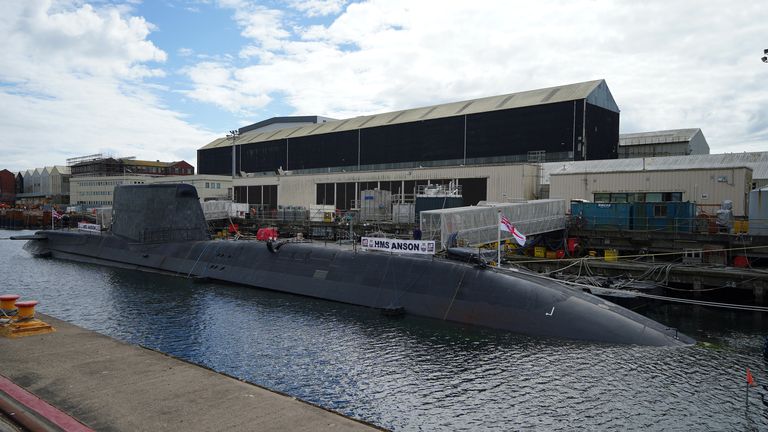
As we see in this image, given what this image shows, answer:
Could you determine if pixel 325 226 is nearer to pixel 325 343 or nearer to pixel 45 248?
pixel 45 248

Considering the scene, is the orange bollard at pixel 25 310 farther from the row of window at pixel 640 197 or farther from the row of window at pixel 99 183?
the row of window at pixel 99 183

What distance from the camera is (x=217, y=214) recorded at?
5819cm

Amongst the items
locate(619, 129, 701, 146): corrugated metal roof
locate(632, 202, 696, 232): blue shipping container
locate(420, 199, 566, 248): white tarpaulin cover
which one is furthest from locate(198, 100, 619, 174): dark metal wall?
locate(420, 199, 566, 248): white tarpaulin cover

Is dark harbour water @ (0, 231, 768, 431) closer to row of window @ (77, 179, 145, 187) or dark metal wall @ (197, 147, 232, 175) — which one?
dark metal wall @ (197, 147, 232, 175)

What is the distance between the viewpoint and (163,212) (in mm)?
32156

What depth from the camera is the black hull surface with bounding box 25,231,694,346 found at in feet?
54.7

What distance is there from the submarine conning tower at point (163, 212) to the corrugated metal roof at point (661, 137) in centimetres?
A: 4978

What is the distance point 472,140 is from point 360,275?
35686 millimetres

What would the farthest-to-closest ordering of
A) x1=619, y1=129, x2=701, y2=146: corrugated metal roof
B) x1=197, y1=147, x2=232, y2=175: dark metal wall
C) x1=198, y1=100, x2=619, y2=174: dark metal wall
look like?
x1=197, y1=147, x2=232, y2=175: dark metal wall, x1=619, y1=129, x2=701, y2=146: corrugated metal roof, x1=198, y1=100, x2=619, y2=174: dark metal wall

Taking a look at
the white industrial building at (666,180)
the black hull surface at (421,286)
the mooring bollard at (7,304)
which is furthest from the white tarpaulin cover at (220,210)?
the mooring bollard at (7,304)

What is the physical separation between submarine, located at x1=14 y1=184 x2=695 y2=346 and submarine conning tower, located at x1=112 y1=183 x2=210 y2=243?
6 centimetres

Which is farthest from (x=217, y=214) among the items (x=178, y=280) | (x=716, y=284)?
(x=716, y=284)

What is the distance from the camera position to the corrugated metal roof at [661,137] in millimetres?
60469

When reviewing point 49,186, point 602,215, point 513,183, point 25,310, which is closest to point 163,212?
point 25,310
